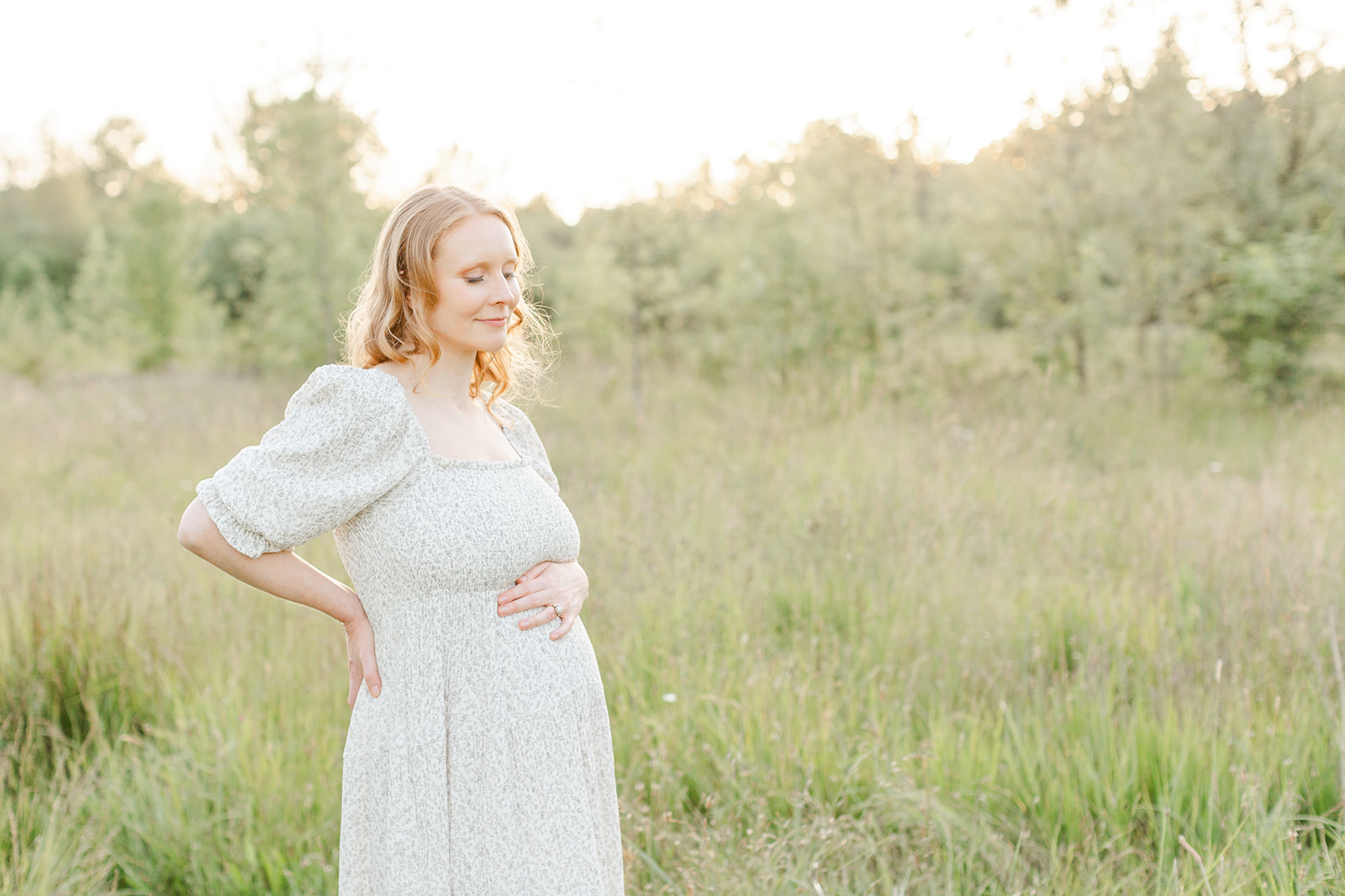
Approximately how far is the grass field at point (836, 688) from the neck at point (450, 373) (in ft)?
4.53

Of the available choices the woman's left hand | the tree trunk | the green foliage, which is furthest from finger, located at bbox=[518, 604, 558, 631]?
the green foliage

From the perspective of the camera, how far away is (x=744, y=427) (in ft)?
21.1

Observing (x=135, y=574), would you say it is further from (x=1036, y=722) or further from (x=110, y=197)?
(x=110, y=197)

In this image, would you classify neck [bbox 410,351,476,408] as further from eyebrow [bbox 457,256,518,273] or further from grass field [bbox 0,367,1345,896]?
grass field [bbox 0,367,1345,896]

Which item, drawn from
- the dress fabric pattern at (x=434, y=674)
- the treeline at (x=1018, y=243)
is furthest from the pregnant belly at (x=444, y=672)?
the treeline at (x=1018, y=243)

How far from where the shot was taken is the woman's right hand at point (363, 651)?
1.72m

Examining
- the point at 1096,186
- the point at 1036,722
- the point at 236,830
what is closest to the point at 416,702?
the point at 236,830

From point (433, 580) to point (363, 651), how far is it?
227 mm

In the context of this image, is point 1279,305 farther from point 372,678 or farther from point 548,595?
point 372,678

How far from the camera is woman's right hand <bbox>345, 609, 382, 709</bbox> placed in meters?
1.72

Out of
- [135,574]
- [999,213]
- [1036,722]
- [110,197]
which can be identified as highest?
[110,197]

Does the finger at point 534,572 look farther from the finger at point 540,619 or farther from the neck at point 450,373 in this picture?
the neck at point 450,373

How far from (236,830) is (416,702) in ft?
4.88

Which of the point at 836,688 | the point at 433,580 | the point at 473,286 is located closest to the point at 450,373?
the point at 473,286
